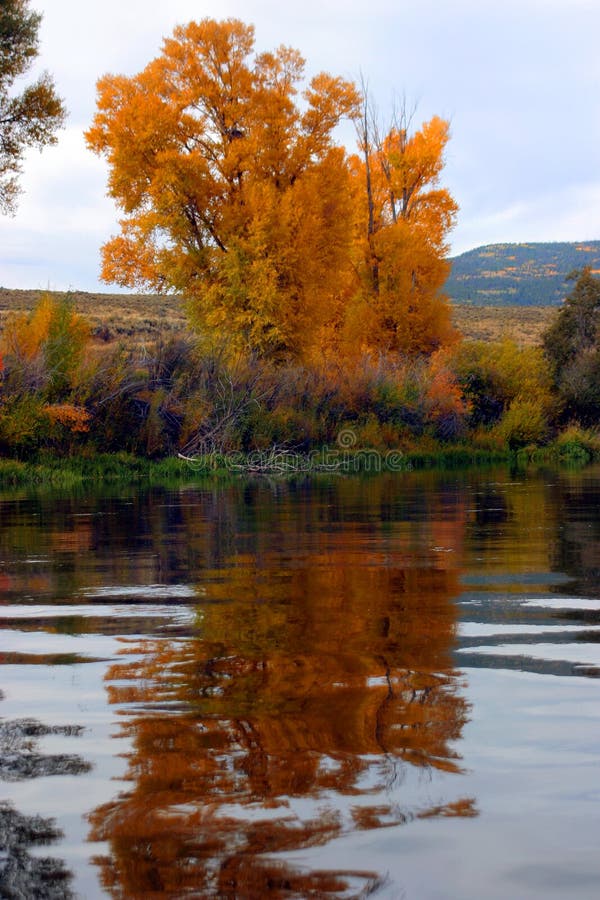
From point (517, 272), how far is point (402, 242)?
404ft

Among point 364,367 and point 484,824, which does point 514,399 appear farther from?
point 484,824

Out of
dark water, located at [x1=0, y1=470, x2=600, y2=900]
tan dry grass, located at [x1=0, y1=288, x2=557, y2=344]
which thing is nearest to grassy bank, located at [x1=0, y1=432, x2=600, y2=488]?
dark water, located at [x1=0, y1=470, x2=600, y2=900]

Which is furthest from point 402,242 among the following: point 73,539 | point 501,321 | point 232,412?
point 501,321

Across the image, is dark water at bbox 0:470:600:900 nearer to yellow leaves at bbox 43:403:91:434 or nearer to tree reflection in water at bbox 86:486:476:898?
tree reflection in water at bbox 86:486:476:898

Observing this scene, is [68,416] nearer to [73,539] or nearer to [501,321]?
[73,539]

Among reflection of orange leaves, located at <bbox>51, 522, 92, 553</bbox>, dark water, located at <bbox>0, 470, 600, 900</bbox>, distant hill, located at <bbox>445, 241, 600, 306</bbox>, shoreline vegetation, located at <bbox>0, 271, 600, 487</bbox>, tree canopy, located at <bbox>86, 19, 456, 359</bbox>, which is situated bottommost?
reflection of orange leaves, located at <bbox>51, 522, 92, 553</bbox>

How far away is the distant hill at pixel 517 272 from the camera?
470 ft

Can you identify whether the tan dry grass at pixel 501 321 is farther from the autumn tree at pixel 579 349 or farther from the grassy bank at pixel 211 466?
the grassy bank at pixel 211 466

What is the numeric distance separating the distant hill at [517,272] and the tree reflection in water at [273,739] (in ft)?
436

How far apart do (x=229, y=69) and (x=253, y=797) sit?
37709mm

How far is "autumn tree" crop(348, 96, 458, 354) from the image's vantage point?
44125mm

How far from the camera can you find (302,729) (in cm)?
391

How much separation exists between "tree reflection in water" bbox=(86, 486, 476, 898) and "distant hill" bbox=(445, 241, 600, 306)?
132995mm

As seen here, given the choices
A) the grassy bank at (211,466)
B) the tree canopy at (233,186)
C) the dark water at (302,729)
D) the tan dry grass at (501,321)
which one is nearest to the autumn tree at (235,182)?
the tree canopy at (233,186)
